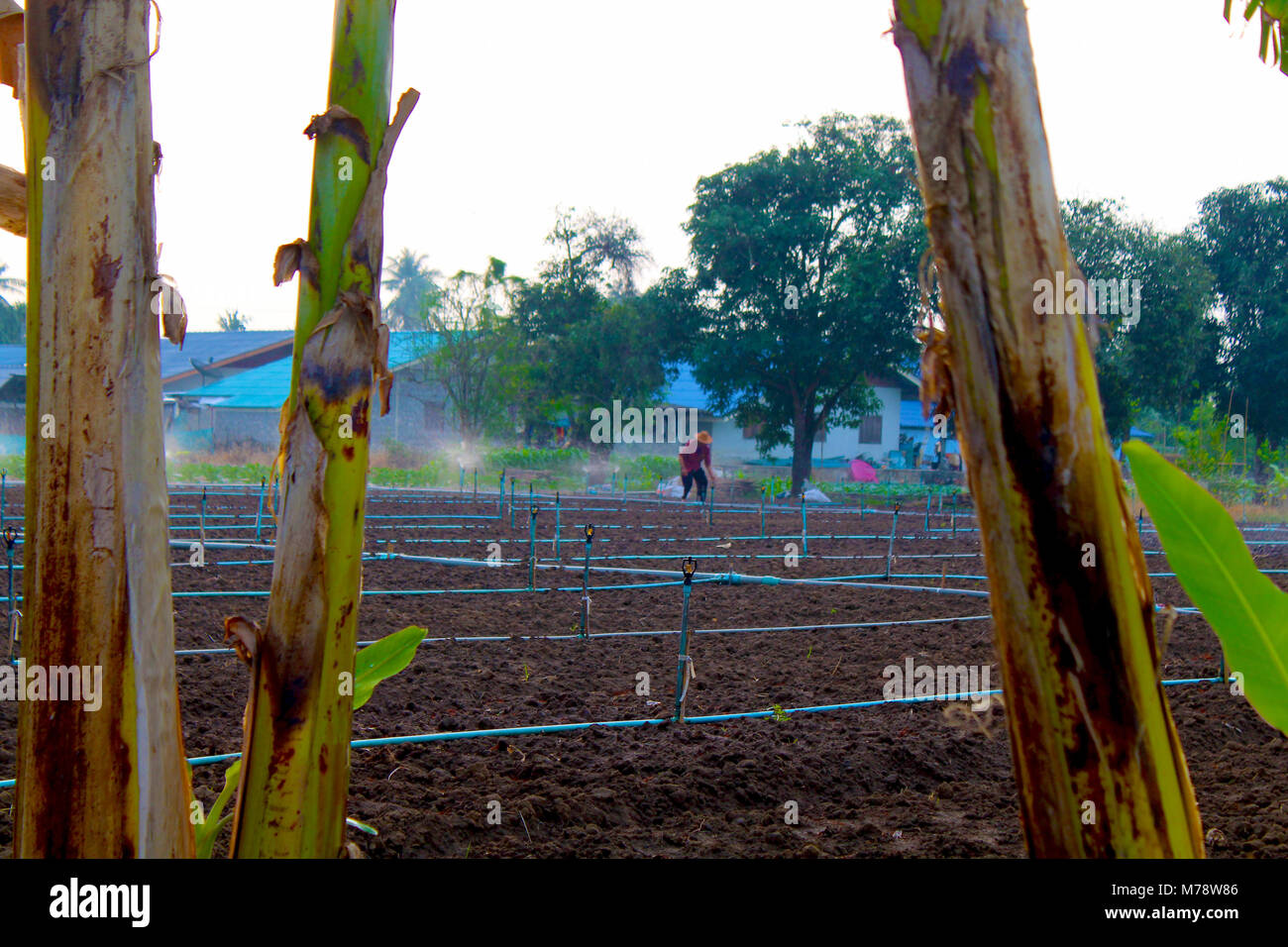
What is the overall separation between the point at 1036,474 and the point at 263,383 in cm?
3644

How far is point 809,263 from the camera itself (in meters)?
25.6

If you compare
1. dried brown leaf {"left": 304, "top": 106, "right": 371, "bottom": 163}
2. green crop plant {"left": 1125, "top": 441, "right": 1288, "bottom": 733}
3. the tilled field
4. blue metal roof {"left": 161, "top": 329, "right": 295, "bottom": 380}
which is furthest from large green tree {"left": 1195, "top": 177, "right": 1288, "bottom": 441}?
blue metal roof {"left": 161, "top": 329, "right": 295, "bottom": 380}

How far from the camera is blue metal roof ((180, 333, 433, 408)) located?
A: 30.2 meters

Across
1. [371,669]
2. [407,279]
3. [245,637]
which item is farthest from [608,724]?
[407,279]

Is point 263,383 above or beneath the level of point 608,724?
above

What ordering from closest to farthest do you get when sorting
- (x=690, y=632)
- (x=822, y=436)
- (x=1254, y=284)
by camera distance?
(x=690, y=632) → (x=1254, y=284) → (x=822, y=436)

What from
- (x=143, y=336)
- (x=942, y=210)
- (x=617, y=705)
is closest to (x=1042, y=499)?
(x=942, y=210)

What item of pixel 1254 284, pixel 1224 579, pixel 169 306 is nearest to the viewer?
pixel 1224 579

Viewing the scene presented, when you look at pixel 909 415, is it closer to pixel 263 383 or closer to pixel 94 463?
pixel 263 383

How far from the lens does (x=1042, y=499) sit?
1.15m

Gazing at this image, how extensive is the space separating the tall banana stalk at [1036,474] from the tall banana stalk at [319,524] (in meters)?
0.86

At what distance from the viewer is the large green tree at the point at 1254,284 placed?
2647 cm
